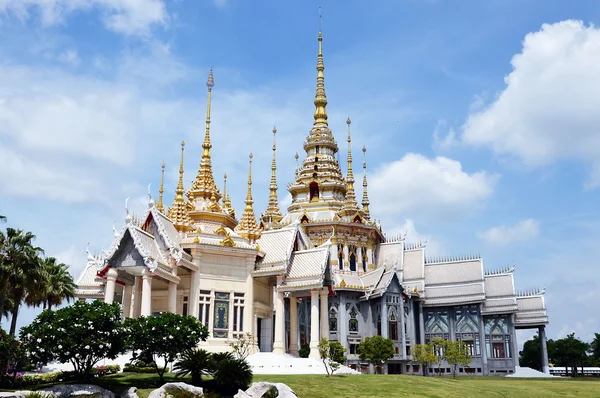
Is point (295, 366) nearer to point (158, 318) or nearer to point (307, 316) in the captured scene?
point (158, 318)

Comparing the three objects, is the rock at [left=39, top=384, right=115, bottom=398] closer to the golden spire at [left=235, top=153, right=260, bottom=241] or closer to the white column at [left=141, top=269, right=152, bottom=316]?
the white column at [left=141, top=269, right=152, bottom=316]

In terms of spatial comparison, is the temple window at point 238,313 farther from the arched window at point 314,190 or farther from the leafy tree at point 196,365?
the arched window at point 314,190

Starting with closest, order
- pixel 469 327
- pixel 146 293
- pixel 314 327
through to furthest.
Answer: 1. pixel 146 293
2. pixel 314 327
3. pixel 469 327

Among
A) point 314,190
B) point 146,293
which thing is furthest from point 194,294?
point 314,190

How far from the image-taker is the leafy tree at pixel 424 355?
4953 cm

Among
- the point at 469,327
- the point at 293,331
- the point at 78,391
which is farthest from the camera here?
the point at 469,327

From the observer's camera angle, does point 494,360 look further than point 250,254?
Yes

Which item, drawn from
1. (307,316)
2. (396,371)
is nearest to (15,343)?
(307,316)

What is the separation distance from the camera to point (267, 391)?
24672 millimetres

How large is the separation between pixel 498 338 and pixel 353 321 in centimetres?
1435

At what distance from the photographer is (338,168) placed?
7494 centimetres

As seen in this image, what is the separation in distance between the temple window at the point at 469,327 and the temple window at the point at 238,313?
28.6 meters

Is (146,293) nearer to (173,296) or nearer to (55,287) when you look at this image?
(173,296)

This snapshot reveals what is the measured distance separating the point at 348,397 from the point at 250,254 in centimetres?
1635
